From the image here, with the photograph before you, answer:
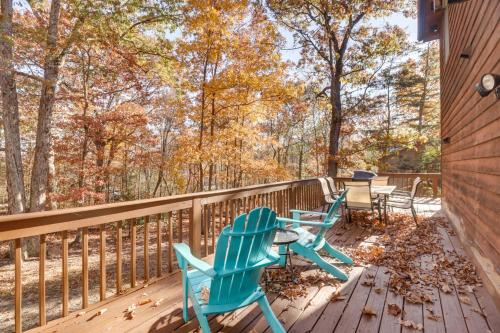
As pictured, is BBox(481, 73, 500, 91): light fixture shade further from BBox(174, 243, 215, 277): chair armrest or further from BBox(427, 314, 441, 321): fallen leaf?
BBox(174, 243, 215, 277): chair armrest

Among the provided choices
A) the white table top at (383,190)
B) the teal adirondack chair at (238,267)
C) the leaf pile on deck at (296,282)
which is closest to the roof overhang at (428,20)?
the white table top at (383,190)

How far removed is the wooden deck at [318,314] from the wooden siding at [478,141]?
15.6 inches

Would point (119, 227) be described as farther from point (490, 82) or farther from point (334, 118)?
point (334, 118)

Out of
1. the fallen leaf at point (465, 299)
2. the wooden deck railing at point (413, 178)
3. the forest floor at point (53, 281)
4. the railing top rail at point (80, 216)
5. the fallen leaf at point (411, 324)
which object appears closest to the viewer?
the railing top rail at point (80, 216)

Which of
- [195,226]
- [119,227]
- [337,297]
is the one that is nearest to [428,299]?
[337,297]

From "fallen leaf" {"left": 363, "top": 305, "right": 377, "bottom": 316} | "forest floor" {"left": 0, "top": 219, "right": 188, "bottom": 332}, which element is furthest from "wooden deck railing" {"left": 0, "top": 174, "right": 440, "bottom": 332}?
"fallen leaf" {"left": 363, "top": 305, "right": 377, "bottom": 316}

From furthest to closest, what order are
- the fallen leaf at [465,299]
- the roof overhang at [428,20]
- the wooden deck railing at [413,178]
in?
the wooden deck railing at [413,178] < the roof overhang at [428,20] < the fallen leaf at [465,299]

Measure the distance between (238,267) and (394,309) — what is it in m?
1.50

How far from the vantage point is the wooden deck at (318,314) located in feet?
6.71

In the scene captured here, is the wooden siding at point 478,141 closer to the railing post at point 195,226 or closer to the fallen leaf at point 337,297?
the fallen leaf at point 337,297

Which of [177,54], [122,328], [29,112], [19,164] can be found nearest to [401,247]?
[122,328]

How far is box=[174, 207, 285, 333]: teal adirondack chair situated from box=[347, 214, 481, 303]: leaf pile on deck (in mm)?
1552

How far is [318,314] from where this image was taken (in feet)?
7.30

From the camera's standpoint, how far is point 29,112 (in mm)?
9852
